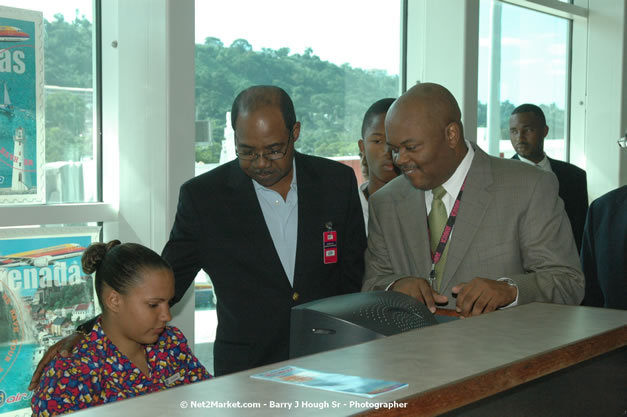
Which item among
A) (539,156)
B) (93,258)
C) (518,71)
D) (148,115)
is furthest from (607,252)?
(518,71)

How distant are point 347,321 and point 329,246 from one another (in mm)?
1115

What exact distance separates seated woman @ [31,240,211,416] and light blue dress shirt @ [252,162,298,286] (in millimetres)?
445

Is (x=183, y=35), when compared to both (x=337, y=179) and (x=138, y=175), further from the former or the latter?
(x=337, y=179)

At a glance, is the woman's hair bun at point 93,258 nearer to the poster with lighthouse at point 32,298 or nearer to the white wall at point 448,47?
the poster with lighthouse at point 32,298

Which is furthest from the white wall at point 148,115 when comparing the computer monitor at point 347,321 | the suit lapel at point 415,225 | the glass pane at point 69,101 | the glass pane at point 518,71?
the glass pane at point 518,71

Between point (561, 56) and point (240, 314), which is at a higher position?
point (561, 56)

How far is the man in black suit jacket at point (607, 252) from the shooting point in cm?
281

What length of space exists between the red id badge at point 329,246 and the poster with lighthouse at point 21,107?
1575 millimetres

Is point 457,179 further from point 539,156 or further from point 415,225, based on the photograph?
point 539,156

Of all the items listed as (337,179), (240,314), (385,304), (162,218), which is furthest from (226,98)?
(385,304)

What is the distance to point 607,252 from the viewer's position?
2865 mm

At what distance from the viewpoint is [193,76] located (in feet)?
11.5

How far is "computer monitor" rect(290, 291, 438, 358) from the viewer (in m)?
1.42

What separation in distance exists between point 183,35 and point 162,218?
0.89 metres
